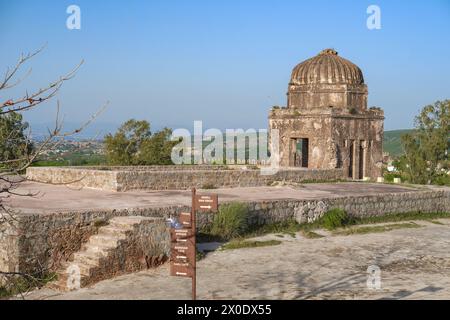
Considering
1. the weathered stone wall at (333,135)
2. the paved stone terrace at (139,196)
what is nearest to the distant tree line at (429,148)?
the weathered stone wall at (333,135)

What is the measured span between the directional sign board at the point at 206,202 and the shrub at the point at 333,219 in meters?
7.40

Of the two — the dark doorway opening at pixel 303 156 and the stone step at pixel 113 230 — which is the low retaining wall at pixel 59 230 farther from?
the dark doorway opening at pixel 303 156

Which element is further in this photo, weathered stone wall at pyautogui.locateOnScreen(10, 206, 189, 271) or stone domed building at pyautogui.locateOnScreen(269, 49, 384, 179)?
stone domed building at pyautogui.locateOnScreen(269, 49, 384, 179)

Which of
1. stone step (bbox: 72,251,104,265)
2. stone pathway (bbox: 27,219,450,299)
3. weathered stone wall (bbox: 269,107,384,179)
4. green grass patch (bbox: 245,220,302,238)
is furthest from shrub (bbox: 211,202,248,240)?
weathered stone wall (bbox: 269,107,384,179)

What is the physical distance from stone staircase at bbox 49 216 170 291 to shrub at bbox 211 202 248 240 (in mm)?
2066

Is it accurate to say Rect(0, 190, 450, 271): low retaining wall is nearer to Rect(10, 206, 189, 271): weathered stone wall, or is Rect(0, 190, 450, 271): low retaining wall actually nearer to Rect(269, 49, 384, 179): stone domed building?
Rect(10, 206, 189, 271): weathered stone wall

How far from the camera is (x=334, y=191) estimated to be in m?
18.1

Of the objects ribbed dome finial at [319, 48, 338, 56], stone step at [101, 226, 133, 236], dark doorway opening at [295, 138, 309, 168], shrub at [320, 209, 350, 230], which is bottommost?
shrub at [320, 209, 350, 230]

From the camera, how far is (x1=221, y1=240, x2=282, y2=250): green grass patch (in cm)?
1222

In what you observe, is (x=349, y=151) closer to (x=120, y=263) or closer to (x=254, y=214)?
(x=254, y=214)

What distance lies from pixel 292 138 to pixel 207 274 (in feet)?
52.3

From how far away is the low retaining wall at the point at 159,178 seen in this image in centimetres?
1617

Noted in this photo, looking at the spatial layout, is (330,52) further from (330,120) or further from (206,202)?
(206,202)
